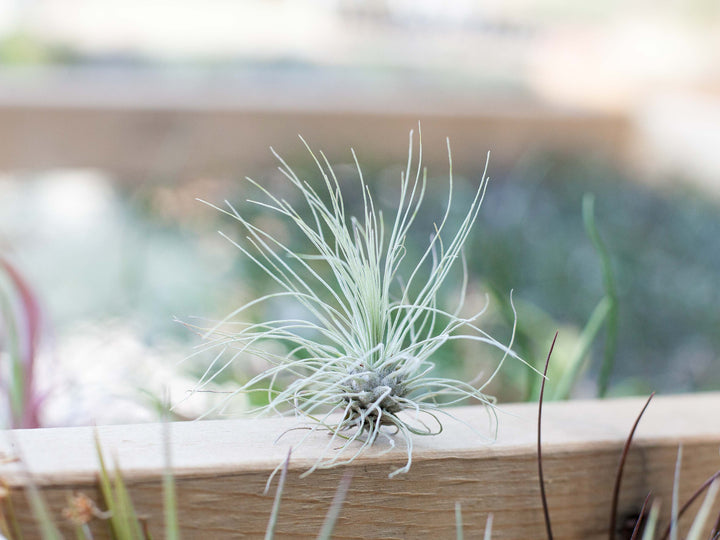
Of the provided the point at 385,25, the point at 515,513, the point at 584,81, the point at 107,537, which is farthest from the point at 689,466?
the point at 385,25

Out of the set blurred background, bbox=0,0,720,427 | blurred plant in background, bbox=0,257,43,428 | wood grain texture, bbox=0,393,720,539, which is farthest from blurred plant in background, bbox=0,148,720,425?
wood grain texture, bbox=0,393,720,539

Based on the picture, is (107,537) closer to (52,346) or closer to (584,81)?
(52,346)

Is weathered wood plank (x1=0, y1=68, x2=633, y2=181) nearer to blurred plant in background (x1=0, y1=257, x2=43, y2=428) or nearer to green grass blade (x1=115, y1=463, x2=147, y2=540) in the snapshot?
blurred plant in background (x1=0, y1=257, x2=43, y2=428)

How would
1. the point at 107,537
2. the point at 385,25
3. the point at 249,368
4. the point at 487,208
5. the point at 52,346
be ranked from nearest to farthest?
the point at 107,537 < the point at 52,346 < the point at 249,368 < the point at 487,208 < the point at 385,25

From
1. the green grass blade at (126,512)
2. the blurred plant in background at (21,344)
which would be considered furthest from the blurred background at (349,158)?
the green grass blade at (126,512)

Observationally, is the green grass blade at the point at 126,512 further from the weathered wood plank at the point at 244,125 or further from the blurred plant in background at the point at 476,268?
the weathered wood plank at the point at 244,125

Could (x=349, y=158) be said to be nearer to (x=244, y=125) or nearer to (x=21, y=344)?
(x=244, y=125)
